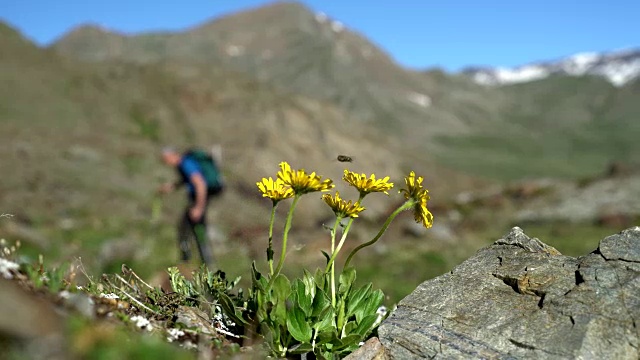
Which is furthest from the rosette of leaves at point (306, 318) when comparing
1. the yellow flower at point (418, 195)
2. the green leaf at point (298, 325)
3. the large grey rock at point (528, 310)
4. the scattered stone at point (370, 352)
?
the yellow flower at point (418, 195)

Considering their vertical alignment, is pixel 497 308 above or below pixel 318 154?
below

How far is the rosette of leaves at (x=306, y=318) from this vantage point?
422cm

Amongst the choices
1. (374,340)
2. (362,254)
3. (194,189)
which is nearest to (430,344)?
(374,340)

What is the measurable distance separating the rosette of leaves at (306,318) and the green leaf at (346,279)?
0.21 ft

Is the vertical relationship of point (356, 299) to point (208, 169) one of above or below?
below

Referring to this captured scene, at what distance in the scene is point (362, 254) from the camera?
23.8 m

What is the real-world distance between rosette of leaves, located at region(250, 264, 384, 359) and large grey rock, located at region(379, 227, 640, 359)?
0.84ft

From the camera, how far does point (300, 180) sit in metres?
4.11

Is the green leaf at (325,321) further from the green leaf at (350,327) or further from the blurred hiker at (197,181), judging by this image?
the blurred hiker at (197,181)

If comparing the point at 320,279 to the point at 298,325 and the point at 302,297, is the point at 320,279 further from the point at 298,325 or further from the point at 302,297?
the point at 298,325

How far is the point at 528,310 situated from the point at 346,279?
1.31 m

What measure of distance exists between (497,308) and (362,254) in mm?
19441

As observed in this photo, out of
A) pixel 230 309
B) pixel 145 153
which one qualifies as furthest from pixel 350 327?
pixel 145 153

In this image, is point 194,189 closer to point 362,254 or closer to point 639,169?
point 362,254
